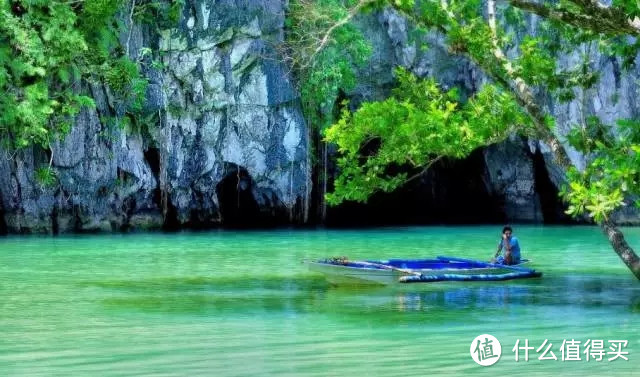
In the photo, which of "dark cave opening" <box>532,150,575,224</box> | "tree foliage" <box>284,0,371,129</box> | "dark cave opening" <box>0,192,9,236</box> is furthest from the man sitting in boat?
"dark cave opening" <box>532,150,575,224</box>

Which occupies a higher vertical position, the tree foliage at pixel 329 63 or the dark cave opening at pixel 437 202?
the tree foliage at pixel 329 63

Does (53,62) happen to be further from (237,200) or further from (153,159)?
(237,200)

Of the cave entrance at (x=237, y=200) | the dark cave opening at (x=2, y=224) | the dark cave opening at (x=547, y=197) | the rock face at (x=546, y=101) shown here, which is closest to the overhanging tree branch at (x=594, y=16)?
the rock face at (x=546, y=101)

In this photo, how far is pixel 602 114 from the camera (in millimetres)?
30828

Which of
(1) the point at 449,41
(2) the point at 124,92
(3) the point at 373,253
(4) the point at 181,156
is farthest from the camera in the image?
(4) the point at 181,156

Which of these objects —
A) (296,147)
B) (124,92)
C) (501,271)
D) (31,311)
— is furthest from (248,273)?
(296,147)

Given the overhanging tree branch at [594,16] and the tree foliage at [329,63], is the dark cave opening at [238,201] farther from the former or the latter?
the overhanging tree branch at [594,16]

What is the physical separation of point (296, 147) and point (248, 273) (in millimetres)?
14203

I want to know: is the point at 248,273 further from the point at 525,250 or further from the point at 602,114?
the point at 602,114

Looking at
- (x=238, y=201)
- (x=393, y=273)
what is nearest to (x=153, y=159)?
(x=238, y=201)

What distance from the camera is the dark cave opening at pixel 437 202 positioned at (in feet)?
122

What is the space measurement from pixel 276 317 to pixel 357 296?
2.22 metres

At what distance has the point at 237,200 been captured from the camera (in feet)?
115

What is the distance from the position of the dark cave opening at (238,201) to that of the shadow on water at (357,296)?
16.0m
